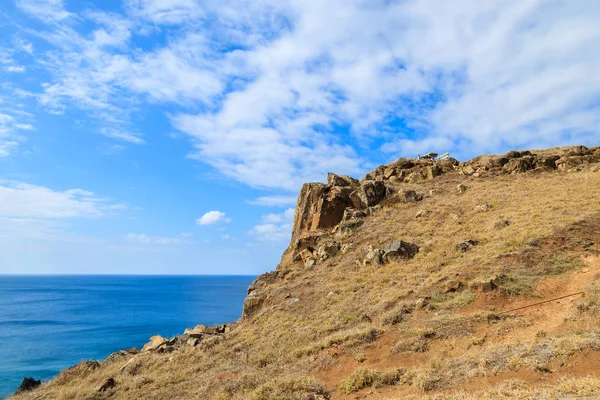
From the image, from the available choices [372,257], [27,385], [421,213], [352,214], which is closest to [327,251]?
[372,257]

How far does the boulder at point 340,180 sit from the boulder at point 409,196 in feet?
16.2

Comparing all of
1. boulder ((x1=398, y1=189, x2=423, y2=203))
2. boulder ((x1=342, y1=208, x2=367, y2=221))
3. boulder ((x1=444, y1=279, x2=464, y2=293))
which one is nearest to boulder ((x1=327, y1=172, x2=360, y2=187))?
boulder ((x1=342, y1=208, x2=367, y2=221))

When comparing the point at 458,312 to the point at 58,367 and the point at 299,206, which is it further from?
the point at 58,367

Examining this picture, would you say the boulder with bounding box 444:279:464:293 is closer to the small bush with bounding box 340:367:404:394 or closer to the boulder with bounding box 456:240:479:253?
the boulder with bounding box 456:240:479:253

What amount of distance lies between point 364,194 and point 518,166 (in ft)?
56.7

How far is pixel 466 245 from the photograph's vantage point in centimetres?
2084

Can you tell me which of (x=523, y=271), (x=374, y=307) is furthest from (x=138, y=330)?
(x=523, y=271)

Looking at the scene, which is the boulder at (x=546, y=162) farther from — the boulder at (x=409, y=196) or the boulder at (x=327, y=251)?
the boulder at (x=327, y=251)

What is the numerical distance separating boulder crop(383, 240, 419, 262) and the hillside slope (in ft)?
0.28

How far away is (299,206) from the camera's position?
3322cm

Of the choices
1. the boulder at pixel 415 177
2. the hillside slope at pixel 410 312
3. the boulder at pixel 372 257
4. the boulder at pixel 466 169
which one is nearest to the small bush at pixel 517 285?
the hillside slope at pixel 410 312

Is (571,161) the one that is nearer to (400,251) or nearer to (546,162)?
(546,162)

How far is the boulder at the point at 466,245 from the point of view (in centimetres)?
2067

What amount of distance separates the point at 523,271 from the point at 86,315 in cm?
10311
